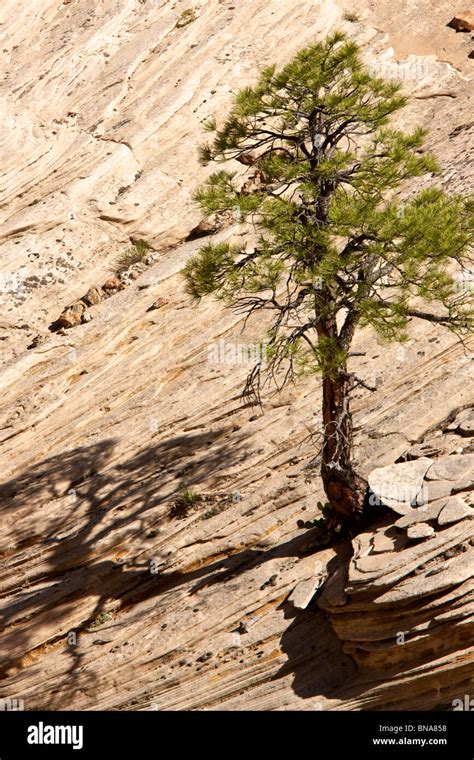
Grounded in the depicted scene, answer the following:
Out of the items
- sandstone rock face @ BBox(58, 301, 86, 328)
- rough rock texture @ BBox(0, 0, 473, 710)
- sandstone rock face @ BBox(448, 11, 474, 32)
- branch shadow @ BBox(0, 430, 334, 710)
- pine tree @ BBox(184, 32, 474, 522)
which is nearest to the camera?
pine tree @ BBox(184, 32, 474, 522)

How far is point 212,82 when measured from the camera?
32125 millimetres

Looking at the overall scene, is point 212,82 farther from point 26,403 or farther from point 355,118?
point 355,118

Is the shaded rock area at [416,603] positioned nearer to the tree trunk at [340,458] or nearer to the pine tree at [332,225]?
the tree trunk at [340,458]

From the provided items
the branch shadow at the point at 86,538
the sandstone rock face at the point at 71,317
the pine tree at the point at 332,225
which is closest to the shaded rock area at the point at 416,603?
the pine tree at the point at 332,225

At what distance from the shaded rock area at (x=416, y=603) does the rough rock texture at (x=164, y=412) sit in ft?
0.27

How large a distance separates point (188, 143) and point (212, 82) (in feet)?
9.74

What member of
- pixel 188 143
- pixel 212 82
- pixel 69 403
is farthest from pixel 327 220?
pixel 212 82

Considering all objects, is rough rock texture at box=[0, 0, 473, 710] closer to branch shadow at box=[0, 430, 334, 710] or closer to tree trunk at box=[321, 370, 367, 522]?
branch shadow at box=[0, 430, 334, 710]

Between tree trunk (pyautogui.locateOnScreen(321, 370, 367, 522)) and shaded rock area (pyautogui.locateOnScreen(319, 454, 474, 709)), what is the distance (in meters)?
1.16

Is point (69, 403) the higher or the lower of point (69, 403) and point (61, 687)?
the higher

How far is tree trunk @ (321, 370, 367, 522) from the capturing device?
17.5 metres

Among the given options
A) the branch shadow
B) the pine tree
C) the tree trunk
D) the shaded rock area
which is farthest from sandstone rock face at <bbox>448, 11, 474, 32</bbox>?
the shaded rock area

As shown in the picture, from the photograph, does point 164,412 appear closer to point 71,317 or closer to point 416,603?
point 71,317

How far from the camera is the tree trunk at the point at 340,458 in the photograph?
57.5 feet
